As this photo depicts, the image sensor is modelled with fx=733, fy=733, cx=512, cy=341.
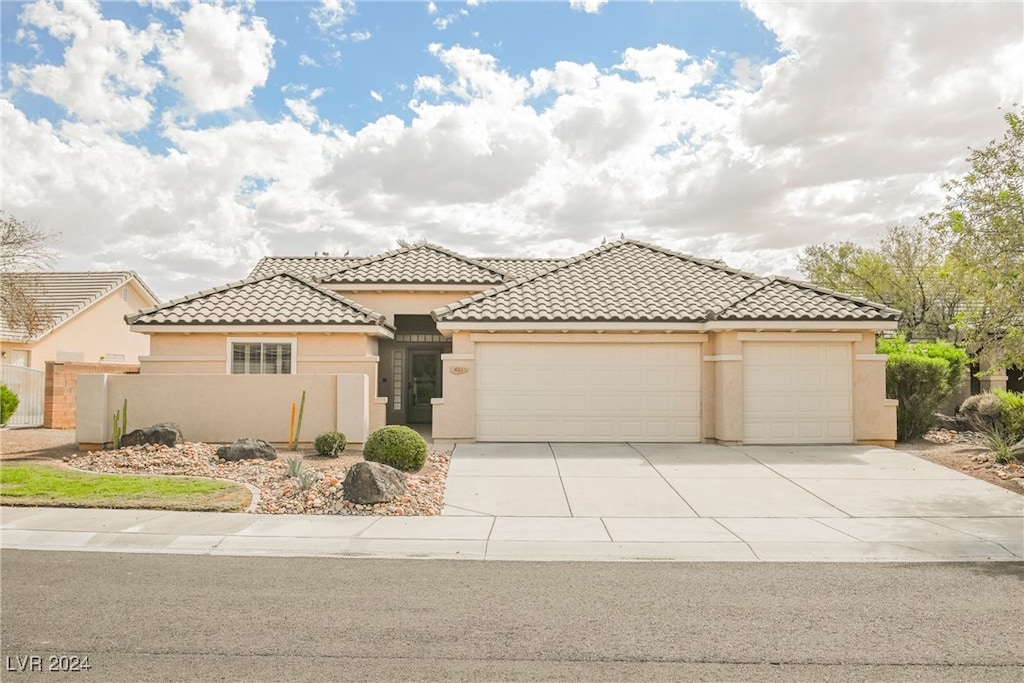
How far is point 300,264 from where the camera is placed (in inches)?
1032

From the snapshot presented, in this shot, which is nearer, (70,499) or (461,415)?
(70,499)

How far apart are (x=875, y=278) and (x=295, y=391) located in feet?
92.9

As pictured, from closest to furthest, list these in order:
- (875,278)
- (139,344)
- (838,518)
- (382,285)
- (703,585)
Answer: (703,585)
(838,518)
(382,285)
(875,278)
(139,344)

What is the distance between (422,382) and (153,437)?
8.28m

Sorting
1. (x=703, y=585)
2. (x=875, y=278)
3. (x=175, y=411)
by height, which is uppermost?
(x=875, y=278)

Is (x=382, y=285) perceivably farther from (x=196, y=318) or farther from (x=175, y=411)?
(x=175, y=411)

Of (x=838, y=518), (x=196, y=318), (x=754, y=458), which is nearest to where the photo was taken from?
(x=838, y=518)

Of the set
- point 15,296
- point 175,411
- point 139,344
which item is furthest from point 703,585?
point 139,344

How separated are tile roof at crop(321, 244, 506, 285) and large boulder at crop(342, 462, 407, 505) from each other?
1069cm

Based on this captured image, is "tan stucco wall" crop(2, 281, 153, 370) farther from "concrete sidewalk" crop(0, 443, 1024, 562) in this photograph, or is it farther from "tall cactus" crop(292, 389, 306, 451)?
"concrete sidewalk" crop(0, 443, 1024, 562)

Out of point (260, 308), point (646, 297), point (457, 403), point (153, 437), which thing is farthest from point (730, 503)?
point (260, 308)

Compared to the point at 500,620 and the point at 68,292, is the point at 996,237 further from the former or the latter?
the point at 68,292

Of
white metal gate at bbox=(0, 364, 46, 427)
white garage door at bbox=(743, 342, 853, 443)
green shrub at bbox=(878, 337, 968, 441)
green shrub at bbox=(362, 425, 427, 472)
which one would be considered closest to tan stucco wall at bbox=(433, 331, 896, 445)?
white garage door at bbox=(743, 342, 853, 443)

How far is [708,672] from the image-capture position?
5.22 m
